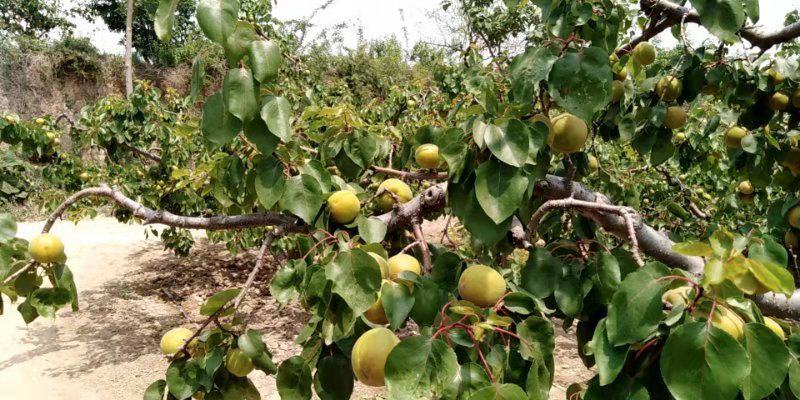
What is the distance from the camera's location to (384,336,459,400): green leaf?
679 mm

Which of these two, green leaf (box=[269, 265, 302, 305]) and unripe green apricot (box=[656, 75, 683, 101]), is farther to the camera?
unripe green apricot (box=[656, 75, 683, 101])

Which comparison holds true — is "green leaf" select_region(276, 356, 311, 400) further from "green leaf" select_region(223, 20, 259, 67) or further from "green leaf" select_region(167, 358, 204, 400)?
"green leaf" select_region(223, 20, 259, 67)

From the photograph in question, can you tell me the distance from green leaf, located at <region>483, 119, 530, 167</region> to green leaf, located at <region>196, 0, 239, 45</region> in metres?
0.45

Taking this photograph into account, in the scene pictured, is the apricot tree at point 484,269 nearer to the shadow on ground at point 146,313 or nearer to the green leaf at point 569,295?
the green leaf at point 569,295

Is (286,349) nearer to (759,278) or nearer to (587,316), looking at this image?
(587,316)

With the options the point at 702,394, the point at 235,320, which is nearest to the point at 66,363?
the point at 235,320

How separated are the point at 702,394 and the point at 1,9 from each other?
21.2 meters

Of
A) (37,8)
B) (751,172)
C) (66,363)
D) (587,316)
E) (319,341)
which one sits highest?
(37,8)

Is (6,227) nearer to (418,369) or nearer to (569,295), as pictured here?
(418,369)

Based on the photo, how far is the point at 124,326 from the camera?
500cm

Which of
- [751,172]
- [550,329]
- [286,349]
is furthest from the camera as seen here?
[286,349]

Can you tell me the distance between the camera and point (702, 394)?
0.61 meters

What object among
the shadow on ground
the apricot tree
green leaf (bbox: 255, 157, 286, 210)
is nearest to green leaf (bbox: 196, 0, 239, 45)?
the apricot tree

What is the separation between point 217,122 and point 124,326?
5064 millimetres
